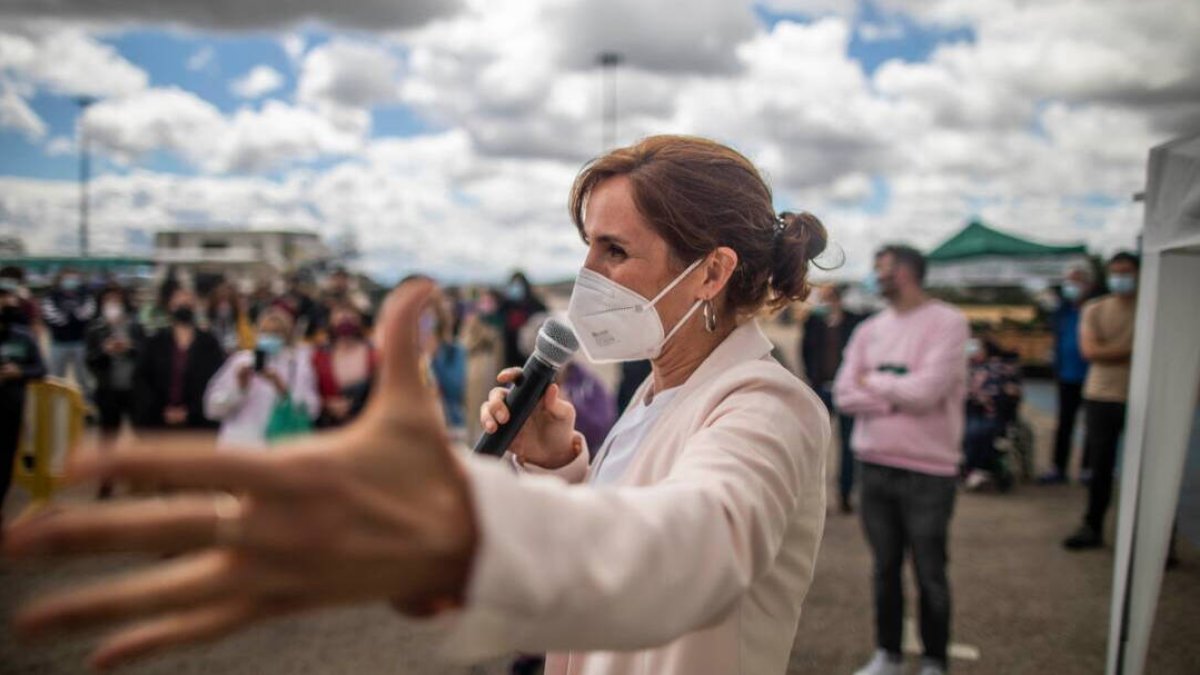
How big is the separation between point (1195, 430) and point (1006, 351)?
5618mm

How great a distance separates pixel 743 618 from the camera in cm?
133

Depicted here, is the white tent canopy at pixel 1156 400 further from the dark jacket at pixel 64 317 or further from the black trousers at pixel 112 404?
the dark jacket at pixel 64 317

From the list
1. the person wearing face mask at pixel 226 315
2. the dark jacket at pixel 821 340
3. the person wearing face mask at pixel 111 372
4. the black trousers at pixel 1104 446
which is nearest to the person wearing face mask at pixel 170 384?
the person wearing face mask at pixel 111 372

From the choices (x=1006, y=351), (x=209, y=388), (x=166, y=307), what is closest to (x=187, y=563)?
(x=209, y=388)

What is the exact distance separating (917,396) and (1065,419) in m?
5.59

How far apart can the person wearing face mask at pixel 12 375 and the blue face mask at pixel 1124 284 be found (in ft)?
28.2

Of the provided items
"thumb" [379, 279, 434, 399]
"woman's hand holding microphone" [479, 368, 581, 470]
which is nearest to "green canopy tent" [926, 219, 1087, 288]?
"woman's hand holding microphone" [479, 368, 581, 470]

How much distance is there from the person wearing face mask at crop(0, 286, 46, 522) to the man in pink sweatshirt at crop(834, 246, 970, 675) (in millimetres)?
6040

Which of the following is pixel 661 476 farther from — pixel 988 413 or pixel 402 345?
pixel 988 413

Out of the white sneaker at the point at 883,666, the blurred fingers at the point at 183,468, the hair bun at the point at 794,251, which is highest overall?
the hair bun at the point at 794,251

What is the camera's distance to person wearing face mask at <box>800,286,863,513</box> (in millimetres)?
7130

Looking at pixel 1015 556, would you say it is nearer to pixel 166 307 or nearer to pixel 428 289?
pixel 428 289

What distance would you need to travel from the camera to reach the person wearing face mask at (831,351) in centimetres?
713

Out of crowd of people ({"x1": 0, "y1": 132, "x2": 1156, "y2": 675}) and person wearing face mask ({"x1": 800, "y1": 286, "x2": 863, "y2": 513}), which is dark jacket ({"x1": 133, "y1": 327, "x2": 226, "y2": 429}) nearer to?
crowd of people ({"x1": 0, "y1": 132, "x2": 1156, "y2": 675})
